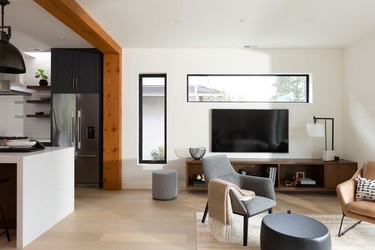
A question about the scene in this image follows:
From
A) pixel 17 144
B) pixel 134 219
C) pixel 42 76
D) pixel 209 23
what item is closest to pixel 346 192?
pixel 134 219

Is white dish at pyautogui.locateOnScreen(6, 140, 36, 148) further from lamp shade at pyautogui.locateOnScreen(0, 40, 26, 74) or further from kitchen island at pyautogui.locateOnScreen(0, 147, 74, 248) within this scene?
lamp shade at pyautogui.locateOnScreen(0, 40, 26, 74)

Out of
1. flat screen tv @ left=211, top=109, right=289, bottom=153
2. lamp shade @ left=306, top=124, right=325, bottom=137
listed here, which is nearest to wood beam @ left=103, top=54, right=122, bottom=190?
flat screen tv @ left=211, top=109, right=289, bottom=153

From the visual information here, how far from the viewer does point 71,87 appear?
4.54 meters

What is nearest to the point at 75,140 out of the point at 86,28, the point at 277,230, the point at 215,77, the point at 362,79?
the point at 86,28

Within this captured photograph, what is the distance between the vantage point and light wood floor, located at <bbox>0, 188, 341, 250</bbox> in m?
2.50

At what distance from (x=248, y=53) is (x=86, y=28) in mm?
Answer: 2805

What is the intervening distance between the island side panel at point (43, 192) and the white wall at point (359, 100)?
4514mm

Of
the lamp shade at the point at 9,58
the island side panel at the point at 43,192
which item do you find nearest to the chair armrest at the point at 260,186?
the island side panel at the point at 43,192

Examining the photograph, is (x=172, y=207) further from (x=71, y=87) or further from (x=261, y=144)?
(x=71, y=87)

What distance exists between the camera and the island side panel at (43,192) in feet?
7.88

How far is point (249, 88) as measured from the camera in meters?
4.62

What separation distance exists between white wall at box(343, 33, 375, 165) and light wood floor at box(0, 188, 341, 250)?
957 millimetres

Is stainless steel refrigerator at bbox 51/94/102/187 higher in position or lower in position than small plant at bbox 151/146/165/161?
higher

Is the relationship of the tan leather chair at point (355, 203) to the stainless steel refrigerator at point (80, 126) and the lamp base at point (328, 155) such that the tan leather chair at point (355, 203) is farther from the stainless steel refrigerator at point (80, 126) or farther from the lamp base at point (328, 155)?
the stainless steel refrigerator at point (80, 126)
